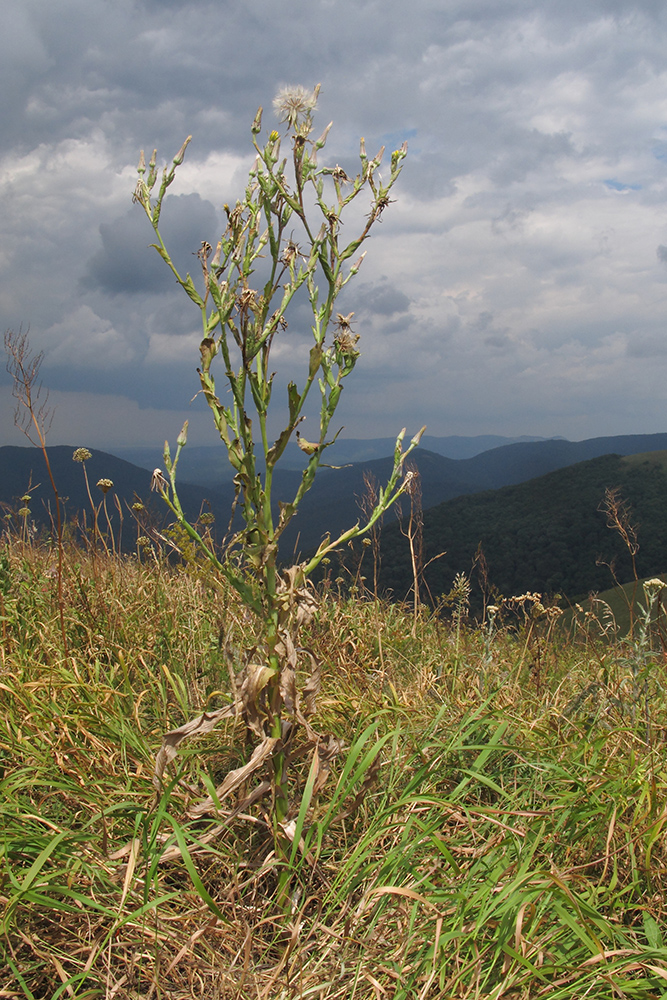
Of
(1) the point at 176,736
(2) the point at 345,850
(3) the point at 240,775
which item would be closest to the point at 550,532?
(2) the point at 345,850

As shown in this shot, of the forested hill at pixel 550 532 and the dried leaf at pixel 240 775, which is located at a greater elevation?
the dried leaf at pixel 240 775

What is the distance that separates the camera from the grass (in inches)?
69.6

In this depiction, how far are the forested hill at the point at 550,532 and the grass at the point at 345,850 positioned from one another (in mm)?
27797

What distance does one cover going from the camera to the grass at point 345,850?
1767mm

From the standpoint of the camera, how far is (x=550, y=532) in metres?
58.8

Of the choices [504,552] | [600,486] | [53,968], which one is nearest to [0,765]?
[53,968]

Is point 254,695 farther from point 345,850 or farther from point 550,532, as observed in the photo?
point 550,532

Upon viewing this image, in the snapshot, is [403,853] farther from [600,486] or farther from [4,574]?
[600,486]

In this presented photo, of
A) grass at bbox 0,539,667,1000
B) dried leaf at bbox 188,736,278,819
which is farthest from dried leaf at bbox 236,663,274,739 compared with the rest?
grass at bbox 0,539,667,1000

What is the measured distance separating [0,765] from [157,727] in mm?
659

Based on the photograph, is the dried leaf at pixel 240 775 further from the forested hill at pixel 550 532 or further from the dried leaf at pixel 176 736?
the forested hill at pixel 550 532

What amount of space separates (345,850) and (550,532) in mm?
60571

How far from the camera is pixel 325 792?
8.25 feet

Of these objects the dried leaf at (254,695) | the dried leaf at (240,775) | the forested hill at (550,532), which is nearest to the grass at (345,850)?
the dried leaf at (240,775)
